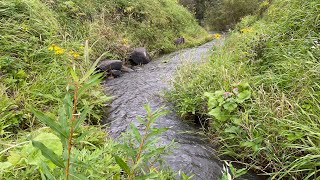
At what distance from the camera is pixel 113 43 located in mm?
5715

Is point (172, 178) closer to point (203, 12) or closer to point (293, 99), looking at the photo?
point (293, 99)

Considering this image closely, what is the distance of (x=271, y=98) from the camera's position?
2.28 m

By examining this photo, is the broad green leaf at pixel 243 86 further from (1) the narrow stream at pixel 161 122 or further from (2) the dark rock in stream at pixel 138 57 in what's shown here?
(2) the dark rock in stream at pixel 138 57

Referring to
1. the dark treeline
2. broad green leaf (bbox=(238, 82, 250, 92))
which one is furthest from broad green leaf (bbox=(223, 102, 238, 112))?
the dark treeline

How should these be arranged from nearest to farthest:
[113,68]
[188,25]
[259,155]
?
[259,155]
[113,68]
[188,25]

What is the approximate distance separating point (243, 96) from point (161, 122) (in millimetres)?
980

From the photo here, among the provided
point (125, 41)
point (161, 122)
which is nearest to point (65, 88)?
point (161, 122)

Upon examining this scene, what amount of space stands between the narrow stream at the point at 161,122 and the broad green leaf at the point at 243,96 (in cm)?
55

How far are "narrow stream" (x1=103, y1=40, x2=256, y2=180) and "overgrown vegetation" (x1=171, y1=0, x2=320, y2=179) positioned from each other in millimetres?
169

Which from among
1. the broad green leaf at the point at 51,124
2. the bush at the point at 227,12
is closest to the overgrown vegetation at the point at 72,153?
the broad green leaf at the point at 51,124

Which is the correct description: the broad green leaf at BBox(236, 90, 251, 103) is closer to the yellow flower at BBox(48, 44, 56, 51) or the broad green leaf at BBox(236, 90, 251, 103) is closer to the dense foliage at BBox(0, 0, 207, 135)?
the dense foliage at BBox(0, 0, 207, 135)

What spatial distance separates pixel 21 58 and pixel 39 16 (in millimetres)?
1252

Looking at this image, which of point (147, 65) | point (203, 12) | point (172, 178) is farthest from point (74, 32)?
point (203, 12)

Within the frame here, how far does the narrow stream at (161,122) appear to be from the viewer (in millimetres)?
2127
